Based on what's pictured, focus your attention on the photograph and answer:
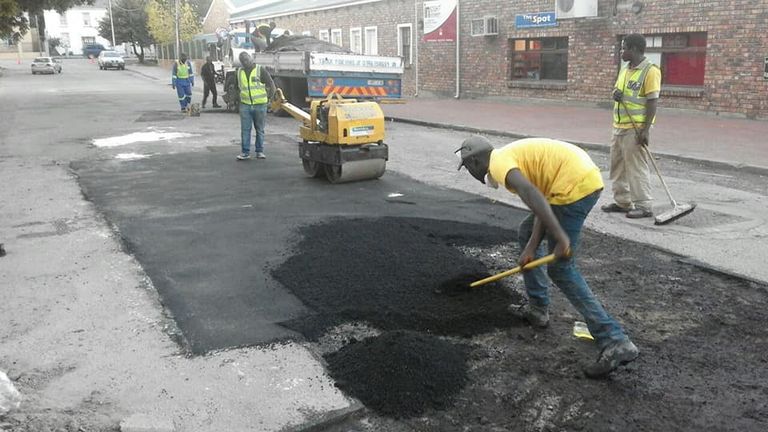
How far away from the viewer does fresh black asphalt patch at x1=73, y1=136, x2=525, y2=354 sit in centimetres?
480

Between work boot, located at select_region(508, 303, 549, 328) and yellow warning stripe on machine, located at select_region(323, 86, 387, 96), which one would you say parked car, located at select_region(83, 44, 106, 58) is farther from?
work boot, located at select_region(508, 303, 549, 328)

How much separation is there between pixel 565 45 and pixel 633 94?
13.6m

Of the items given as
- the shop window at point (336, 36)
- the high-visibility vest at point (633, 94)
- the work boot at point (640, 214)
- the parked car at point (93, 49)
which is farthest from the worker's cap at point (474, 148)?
the parked car at point (93, 49)

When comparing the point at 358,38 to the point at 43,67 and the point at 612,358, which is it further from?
the point at 612,358

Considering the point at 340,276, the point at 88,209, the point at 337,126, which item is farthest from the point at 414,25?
the point at 340,276

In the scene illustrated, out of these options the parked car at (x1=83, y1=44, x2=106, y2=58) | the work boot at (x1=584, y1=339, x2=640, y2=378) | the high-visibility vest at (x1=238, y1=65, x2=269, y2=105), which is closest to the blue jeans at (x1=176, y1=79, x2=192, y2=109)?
the high-visibility vest at (x1=238, y1=65, x2=269, y2=105)

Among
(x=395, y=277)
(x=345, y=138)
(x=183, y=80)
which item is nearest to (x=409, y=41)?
(x=183, y=80)

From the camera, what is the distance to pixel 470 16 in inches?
928

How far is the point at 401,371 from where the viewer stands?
3.77m

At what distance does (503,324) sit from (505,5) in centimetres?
1923

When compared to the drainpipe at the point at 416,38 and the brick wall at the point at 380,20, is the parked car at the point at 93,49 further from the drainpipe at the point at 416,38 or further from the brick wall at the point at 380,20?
the drainpipe at the point at 416,38

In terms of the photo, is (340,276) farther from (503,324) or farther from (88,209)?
(88,209)

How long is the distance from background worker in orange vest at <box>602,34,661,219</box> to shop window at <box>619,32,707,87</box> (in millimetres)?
9907

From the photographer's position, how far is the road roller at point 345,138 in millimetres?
8984
